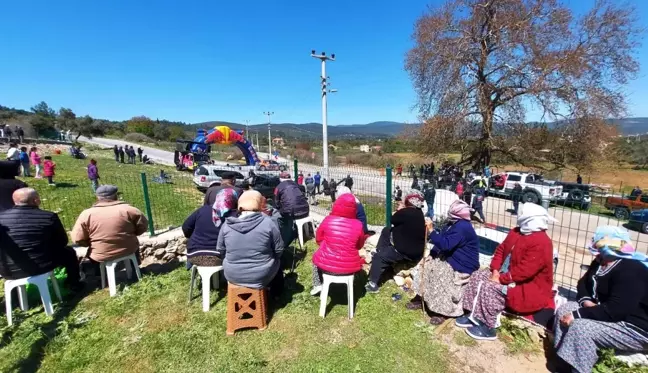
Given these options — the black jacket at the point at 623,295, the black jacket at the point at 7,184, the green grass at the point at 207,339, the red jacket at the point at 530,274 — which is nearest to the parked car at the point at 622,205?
the black jacket at the point at 623,295

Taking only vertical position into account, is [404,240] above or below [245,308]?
above

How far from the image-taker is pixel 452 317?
10.4ft

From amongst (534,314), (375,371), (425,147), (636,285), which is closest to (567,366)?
(534,314)

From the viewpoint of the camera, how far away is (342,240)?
3.20 metres

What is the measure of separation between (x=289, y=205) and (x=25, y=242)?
10.9ft

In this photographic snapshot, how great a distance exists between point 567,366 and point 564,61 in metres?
18.0

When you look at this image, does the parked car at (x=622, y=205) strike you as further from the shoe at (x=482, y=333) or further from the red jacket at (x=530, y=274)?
the shoe at (x=482, y=333)

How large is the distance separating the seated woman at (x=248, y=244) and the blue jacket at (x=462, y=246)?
1824 mm

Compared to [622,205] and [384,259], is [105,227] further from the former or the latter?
[622,205]

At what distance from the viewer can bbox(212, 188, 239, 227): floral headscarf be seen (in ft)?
11.3

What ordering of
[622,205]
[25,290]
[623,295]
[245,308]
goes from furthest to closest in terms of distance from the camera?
[622,205], [25,290], [245,308], [623,295]

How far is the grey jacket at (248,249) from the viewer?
9.71 ft

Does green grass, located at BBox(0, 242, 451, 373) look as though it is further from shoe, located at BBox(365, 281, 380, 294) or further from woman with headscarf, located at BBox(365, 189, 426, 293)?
woman with headscarf, located at BBox(365, 189, 426, 293)

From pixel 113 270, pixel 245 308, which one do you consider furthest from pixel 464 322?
pixel 113 270
